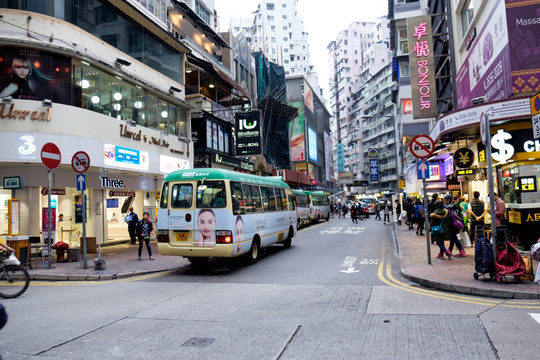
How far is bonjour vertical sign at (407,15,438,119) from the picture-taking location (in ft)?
71.3

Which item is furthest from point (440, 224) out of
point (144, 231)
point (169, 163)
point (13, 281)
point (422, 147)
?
point (169, 163)

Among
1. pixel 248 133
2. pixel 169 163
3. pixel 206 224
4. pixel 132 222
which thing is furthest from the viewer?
pixel 248 133

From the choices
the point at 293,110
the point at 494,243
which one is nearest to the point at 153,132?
the point at 494,243

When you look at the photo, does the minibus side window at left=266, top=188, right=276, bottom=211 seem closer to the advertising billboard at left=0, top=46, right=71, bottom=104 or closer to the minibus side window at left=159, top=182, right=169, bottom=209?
the minibus side window at left=159, top=182, right=169, bottom=209

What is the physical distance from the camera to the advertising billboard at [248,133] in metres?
29.0

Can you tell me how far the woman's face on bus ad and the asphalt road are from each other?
1.33 metres

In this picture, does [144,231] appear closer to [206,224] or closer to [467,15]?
[206,224]

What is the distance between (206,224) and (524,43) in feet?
35.9

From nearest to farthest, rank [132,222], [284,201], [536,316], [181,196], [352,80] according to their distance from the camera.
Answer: [536,316], [181,196], [284,201], [132,222], [352,80]

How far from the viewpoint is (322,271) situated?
1049 cm

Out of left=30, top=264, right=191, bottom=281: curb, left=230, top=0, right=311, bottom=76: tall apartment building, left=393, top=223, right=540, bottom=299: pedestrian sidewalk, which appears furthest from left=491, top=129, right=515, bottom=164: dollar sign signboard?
left=230, top=0, right=311, bottom=76: tall apartment building

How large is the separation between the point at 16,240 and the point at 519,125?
583 inches

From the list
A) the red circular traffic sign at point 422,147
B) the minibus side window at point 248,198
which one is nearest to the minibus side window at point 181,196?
the minibus side window at point 248,198

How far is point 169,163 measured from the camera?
21781mm
